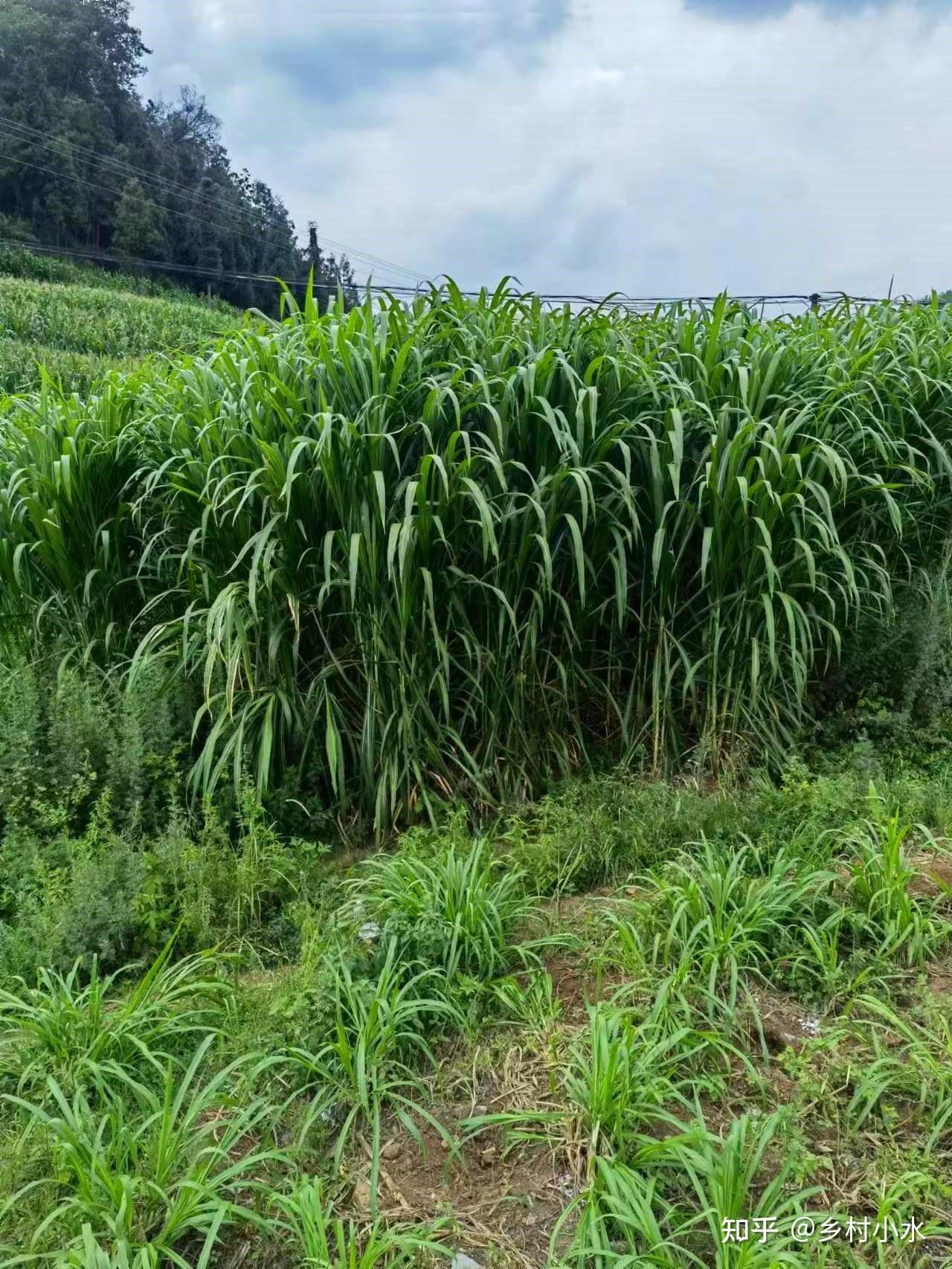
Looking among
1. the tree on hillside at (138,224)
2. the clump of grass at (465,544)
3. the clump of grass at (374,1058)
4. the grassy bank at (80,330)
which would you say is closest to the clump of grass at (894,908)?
the clump of grass at (465,544)

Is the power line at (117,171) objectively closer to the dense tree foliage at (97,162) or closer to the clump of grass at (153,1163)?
the dense tree foliage at (97,162)

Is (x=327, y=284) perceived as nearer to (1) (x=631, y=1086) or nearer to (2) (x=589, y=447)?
(2) (x=589, y=447)

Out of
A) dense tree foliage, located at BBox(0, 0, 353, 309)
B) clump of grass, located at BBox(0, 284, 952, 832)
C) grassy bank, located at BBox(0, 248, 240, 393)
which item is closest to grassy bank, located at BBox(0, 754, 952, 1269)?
clump of grass, located at BBox(0, 284, 952, 832)

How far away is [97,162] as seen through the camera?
3481cm

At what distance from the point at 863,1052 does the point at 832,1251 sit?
0.44 m

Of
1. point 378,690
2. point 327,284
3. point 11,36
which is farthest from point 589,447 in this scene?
point 11,36

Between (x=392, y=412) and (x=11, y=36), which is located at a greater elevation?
(x=11, y=36)

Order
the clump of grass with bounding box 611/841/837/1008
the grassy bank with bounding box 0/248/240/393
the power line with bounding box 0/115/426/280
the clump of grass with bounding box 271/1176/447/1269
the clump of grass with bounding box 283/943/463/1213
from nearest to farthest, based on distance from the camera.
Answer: the clump of grass with bounding box 271/1176/447/1269
the clump of grass with bounding box 283/943/463/1213
the clump of grass with bounding box 611/841/837/1008
the grassy bank with bounding box 0/248/240/393
the power line with bounding box 0/115/426/280

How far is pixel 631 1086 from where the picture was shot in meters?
1.50

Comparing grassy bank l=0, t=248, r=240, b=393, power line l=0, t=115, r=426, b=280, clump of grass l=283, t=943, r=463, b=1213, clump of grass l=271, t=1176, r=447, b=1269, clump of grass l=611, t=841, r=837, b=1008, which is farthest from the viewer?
power line l=0, t=115, r=426, b=280

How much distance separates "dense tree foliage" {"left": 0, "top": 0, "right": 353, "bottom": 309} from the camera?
110 ft

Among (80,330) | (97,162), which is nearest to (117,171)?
(97,162)

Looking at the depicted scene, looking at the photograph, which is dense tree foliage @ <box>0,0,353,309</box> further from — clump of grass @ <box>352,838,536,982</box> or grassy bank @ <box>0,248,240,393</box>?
clump of grass @ <box>352,838,536,982</box>

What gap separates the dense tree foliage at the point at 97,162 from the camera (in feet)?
110
